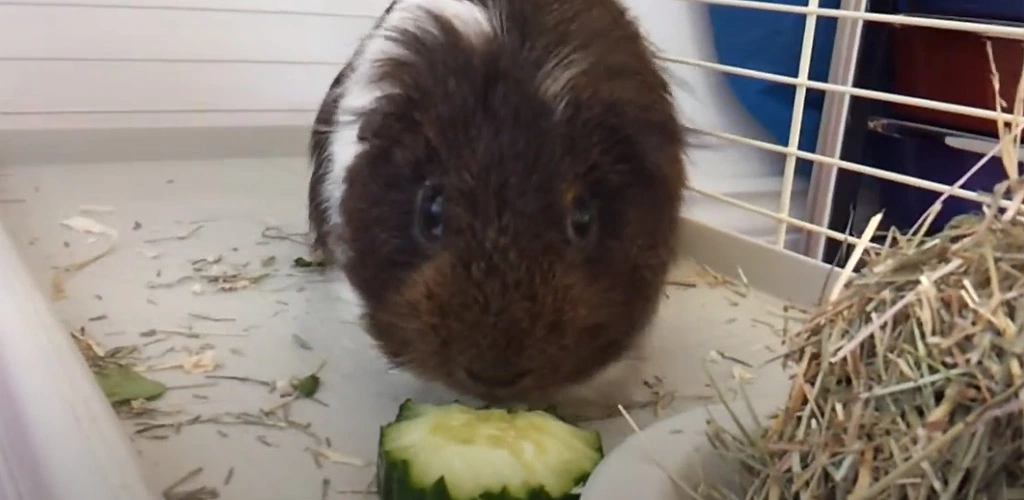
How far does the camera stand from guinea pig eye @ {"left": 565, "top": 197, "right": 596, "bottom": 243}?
0.96 metres

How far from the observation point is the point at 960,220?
0.64 meters

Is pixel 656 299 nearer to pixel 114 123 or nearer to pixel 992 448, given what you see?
pixel 992 448

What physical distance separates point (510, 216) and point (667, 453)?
0.95ft

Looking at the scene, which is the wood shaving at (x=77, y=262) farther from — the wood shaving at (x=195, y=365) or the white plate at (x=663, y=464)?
the white plate at (x=663, y=464)

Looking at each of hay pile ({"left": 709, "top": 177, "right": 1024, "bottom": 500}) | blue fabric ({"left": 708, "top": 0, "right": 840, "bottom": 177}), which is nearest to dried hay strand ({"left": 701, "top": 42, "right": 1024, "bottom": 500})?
hay pile ({"left": 709, "top": 177, "right": 1024, "bottom": 500})

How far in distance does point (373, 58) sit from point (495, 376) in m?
0.46

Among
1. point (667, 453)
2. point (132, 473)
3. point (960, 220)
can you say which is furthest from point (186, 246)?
point (960, 220)

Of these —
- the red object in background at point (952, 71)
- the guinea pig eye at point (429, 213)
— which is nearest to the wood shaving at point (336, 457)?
the guinea pig eye at point (429, 213)

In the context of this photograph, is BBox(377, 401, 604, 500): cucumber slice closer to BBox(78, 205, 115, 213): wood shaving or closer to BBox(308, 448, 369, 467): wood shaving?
BBox(308, 448, 369, 467): wood shaving

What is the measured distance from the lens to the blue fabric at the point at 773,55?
1.88 m

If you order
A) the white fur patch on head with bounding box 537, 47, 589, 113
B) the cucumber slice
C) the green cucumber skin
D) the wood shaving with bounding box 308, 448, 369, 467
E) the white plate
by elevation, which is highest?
the white fur patch on head with bounding box 537, 47, 589, 113

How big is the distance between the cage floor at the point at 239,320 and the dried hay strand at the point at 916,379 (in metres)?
0.28

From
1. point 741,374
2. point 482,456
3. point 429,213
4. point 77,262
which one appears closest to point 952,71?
point 741,374

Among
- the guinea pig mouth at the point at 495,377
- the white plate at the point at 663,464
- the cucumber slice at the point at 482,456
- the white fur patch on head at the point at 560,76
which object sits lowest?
the cucumber slice at the point at 482,456
